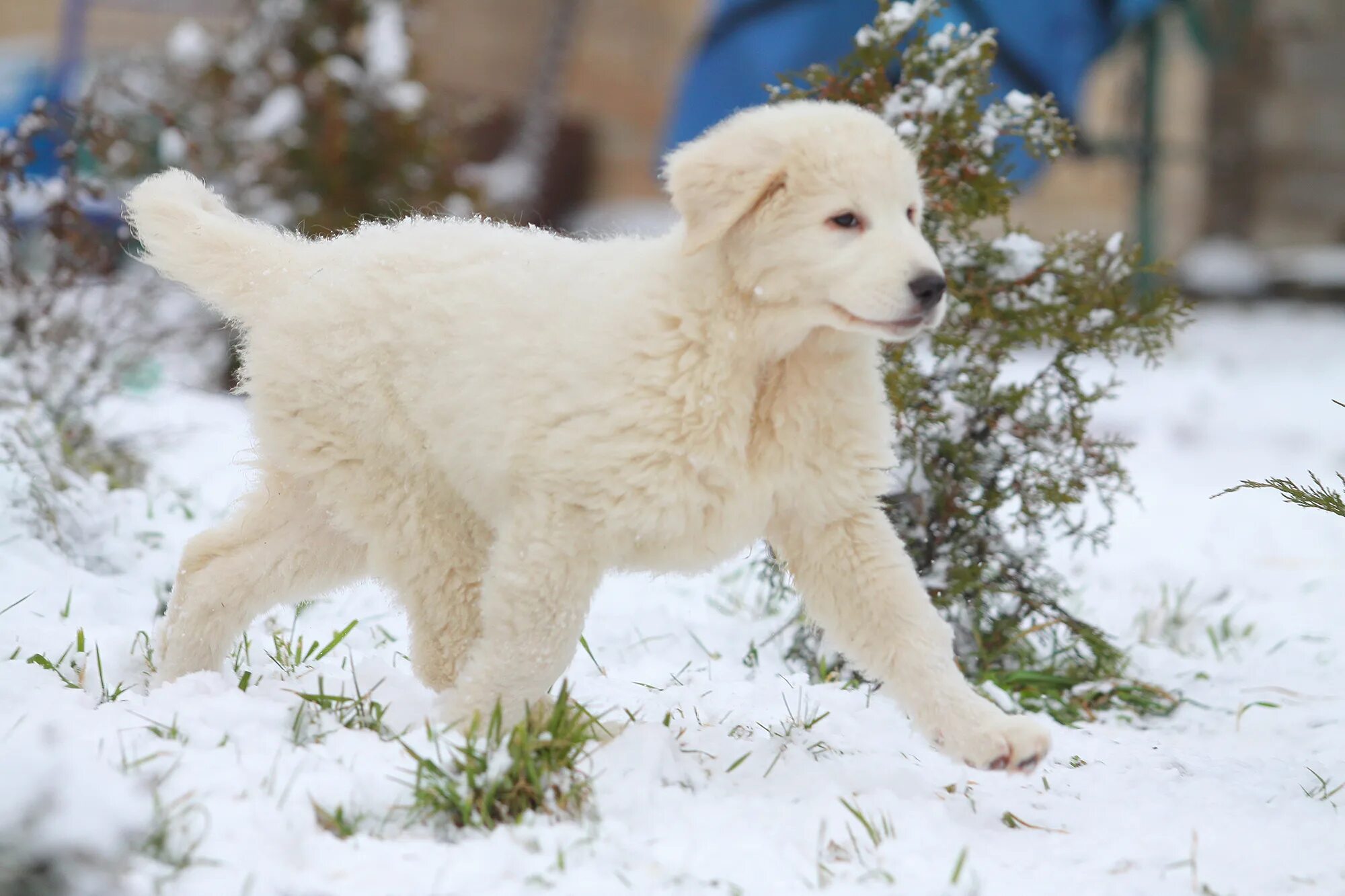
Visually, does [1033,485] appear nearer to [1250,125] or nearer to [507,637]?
[507,637]

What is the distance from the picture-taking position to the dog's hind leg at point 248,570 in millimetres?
3252

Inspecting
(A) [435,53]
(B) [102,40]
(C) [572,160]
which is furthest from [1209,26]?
(B) [102,40]

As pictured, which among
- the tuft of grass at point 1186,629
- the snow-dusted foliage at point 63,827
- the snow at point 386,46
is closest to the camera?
the snow-dusted foliage at point 63,827

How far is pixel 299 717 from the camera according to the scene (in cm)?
279

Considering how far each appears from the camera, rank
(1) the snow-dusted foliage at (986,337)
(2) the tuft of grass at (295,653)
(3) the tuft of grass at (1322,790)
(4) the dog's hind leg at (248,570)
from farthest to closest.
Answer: (1) the snow-dusted foliage at (986,337)
(2) the tuft of grass at (295,653)
(4) the dog's hind leg at (248,570)
(3) the tuft of grass at (1322,790)

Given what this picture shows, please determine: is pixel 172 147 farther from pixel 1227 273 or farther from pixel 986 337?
pixel 1227 273

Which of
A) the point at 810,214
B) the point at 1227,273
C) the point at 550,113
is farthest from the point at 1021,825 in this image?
the point at 1227,273

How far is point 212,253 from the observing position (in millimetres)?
3348

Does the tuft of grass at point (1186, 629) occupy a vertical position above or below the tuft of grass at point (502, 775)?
above

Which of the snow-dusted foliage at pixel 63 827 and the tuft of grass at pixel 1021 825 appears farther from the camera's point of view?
the tuft of grass at pixel 1021 825

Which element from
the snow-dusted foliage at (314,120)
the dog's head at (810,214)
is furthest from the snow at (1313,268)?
the dog's head at (810,214)

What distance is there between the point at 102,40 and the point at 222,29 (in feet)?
10.4

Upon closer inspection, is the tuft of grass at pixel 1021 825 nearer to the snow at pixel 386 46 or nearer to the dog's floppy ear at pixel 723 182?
the dog's floppy ear at pixel 723 182

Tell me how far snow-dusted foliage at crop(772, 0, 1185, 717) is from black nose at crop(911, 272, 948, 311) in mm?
1091
